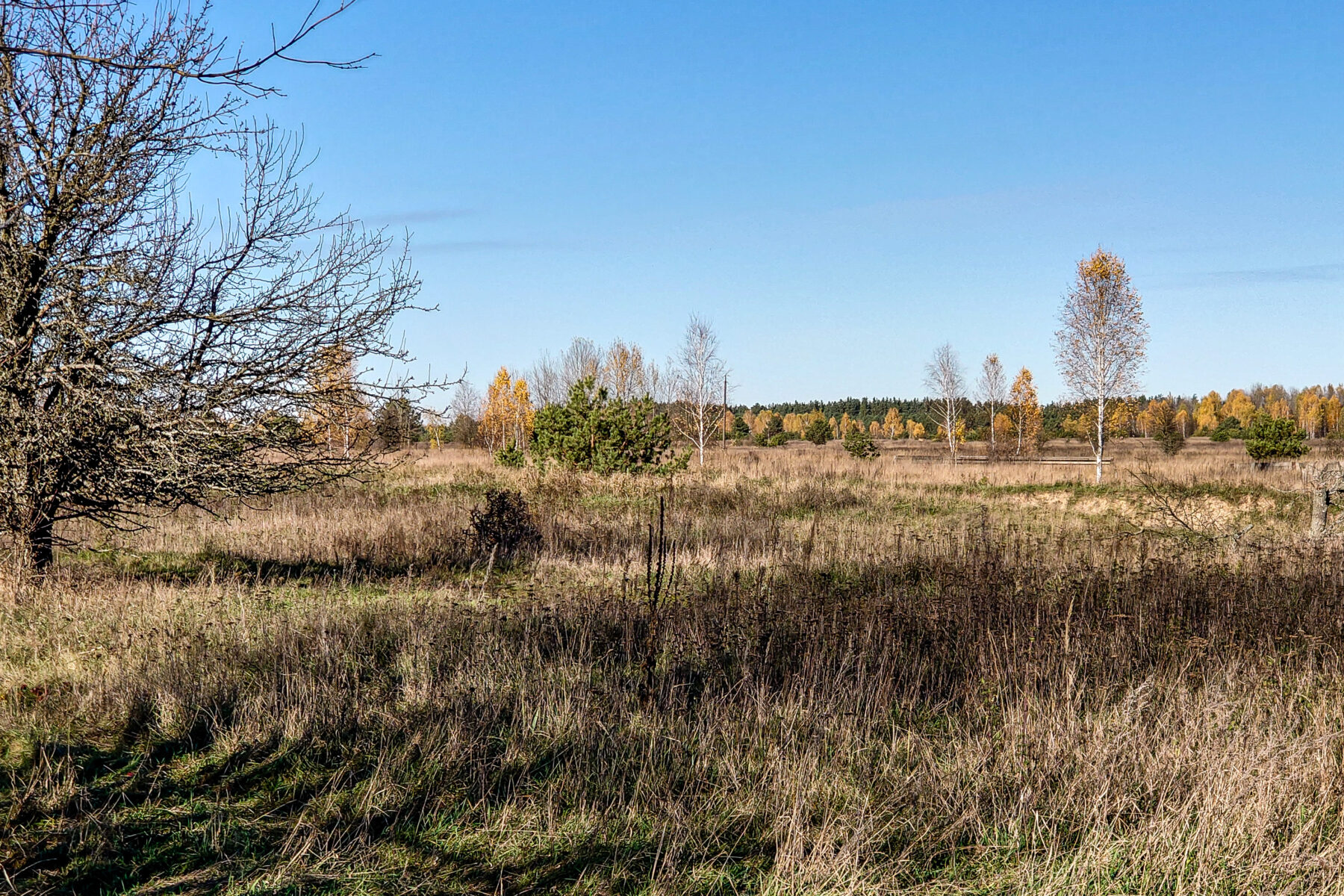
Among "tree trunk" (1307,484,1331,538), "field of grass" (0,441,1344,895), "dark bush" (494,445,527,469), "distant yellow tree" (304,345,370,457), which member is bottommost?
"field of grass" (0,441,1344,895)

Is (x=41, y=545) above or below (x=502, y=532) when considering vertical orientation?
above

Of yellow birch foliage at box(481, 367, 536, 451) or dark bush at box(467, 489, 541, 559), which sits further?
yellow birch foliage at box(481, 367, 536, 451)

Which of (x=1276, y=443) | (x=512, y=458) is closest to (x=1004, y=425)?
(x=1276, y=443)

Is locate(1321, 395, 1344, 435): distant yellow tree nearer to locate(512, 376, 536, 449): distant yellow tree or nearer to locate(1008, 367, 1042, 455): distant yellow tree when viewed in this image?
locate(1008, 367, 1042, 455): distant yellow tree

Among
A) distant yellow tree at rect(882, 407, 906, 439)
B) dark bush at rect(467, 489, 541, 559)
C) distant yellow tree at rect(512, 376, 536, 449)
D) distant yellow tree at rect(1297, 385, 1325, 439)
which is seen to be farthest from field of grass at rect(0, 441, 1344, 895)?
distant yellow tree at rect(1297, 385, 1325, 439)

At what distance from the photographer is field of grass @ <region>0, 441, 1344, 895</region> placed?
3.04 meters

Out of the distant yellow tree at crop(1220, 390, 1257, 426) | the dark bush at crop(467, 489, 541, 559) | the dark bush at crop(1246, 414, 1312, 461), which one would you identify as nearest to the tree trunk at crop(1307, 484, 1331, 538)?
the dark bush at crop(467, 489, 541, 559)

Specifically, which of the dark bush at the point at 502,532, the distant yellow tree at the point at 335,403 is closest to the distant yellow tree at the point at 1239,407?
the dark bush at the point at 502,532

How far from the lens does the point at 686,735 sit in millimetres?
4043

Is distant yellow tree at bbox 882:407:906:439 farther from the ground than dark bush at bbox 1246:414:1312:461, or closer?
farther from the ground

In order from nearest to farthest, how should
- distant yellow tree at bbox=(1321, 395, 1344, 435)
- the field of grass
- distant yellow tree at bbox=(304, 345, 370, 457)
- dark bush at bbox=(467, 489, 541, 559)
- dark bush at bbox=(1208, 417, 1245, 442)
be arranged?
1. the field of grass
2. distant yellow tree at bbox=(304, 345, 370, 457)
3. dark bush at bbox=(467, 489, 541, 559)
4. dark bush at bbox=(1208, 417, 1245, 442)
5. distant yellow tree at bbox=(1321, 395, 1344, 435)

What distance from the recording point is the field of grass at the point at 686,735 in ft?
9.97

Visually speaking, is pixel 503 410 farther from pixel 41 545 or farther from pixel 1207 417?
pixel 1207 417

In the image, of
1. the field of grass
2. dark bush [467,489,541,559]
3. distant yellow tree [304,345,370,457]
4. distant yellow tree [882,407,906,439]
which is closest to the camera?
the field of grass
